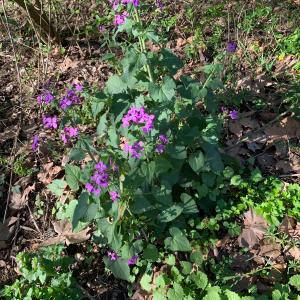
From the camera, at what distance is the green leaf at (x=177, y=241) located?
8.31ft

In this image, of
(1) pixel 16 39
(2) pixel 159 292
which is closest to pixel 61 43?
(1) pixel 16 39

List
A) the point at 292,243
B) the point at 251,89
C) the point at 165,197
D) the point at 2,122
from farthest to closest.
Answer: the point at 2,122, the point at 251,89, the point at 292,243, the point at 165,197

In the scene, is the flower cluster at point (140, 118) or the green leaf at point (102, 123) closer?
the flower cluster at point (140, 118)

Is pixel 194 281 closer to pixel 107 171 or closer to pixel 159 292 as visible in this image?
pixel 159 292

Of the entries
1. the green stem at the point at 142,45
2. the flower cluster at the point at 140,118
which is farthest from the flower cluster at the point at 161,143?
the green stem at the point at 142,45

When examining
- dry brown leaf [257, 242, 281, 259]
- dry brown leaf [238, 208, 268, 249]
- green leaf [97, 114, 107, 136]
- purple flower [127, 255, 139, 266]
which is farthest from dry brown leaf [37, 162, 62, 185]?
dry brown leaf [257, 242, 281, 259]

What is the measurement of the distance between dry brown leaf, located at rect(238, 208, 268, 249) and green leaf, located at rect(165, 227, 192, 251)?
438 mm

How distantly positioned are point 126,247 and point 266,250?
38.0 inches

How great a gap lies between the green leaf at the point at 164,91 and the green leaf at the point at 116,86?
17cm

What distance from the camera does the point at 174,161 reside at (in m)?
2.46

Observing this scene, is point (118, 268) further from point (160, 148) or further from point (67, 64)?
point (67, 64)

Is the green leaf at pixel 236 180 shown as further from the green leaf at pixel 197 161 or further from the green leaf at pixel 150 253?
the green leaf at pixel 150 253

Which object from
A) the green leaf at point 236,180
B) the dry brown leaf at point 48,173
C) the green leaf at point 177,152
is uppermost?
the green leaf at point 177,152

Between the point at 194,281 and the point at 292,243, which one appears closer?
the point at 194,281
